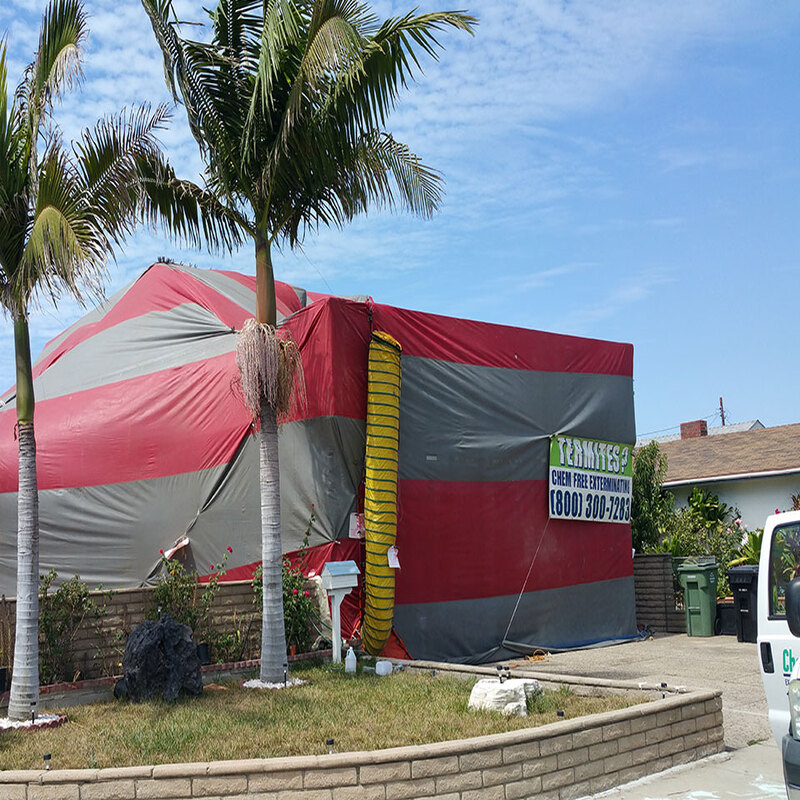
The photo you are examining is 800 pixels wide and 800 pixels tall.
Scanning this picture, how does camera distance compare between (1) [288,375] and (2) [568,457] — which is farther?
(2) [568,457]

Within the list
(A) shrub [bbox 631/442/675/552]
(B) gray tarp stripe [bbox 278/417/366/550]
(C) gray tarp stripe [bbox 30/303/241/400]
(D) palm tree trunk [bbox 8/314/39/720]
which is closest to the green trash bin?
(A) shrub [bbox 631/442/675/552]

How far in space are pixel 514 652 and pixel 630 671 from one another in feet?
7.13

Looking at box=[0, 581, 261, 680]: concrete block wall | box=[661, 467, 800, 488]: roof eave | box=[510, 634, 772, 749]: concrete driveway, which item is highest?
box=[661, 467, 800, 488]: roof eave

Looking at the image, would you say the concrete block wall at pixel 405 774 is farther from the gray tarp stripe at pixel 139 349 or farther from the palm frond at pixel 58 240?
the gray tarp stripe at pixel 139 349

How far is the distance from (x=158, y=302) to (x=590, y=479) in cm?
790

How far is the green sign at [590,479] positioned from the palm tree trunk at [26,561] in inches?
335

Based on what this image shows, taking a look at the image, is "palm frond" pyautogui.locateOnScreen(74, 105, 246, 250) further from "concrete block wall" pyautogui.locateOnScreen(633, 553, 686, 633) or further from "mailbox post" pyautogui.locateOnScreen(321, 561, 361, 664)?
"concrete block wall" pyautogui.locateOnScreen(633, 553, 686, 633)

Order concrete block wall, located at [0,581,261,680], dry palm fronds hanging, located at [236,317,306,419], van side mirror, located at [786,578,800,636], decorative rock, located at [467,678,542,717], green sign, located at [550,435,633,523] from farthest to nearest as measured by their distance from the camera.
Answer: green sign, located at [550,435,633,523] < dry palm fronds hanging, located at [236,317,306,419] < concrete block wall, located at [0,581,261,680] < decorative rock, located at [467,678,542,717] < van side mirror, located at [786,578,800,636]

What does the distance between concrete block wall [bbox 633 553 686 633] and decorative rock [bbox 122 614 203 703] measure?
965 cm

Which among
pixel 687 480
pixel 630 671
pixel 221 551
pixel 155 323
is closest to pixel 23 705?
pixel 221 551

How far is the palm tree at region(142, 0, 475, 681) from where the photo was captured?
9789mm

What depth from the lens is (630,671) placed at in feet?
40.1

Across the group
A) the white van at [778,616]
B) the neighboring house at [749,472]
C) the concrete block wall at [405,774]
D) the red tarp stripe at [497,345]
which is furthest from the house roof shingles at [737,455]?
the concrete block wall at [405,774]

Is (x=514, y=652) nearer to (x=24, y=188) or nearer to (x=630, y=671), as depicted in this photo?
(x=630, y=671)
